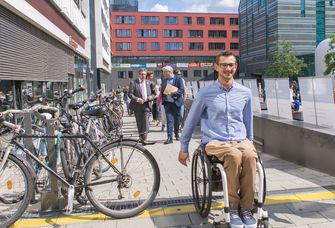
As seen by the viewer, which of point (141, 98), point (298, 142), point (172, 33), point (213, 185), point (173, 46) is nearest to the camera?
point (213, 185)

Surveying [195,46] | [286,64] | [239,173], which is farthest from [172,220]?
[195,46]

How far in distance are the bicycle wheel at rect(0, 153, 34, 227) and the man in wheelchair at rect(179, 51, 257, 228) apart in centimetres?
151

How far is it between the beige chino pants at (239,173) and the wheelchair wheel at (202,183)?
18 centimetres

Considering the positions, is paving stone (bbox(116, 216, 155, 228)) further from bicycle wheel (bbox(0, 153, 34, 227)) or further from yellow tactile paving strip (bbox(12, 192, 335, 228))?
bicycle wheel (bbox(0, 153, 34, 227))

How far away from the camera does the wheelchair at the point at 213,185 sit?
348cm

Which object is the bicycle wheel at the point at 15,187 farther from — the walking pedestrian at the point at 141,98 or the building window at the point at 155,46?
the building window at the point at 155,46

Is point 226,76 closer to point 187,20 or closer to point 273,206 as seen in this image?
point 273,206

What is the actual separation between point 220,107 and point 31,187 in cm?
196

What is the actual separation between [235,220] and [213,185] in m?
0.40

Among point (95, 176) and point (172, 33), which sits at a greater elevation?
point (172, 33)

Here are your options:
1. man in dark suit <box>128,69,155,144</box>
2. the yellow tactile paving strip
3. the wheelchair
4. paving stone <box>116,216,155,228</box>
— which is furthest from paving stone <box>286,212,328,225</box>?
man in dark suit <box>128,69,155,144</box>

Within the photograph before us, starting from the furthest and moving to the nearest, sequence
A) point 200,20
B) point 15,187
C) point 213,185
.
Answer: point 200,20, point 15,187, point 213,185

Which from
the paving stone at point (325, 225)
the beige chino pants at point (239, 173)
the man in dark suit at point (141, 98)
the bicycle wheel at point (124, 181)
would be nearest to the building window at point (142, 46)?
the man in dark suit at point (141, 98)

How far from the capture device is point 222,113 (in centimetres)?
388
